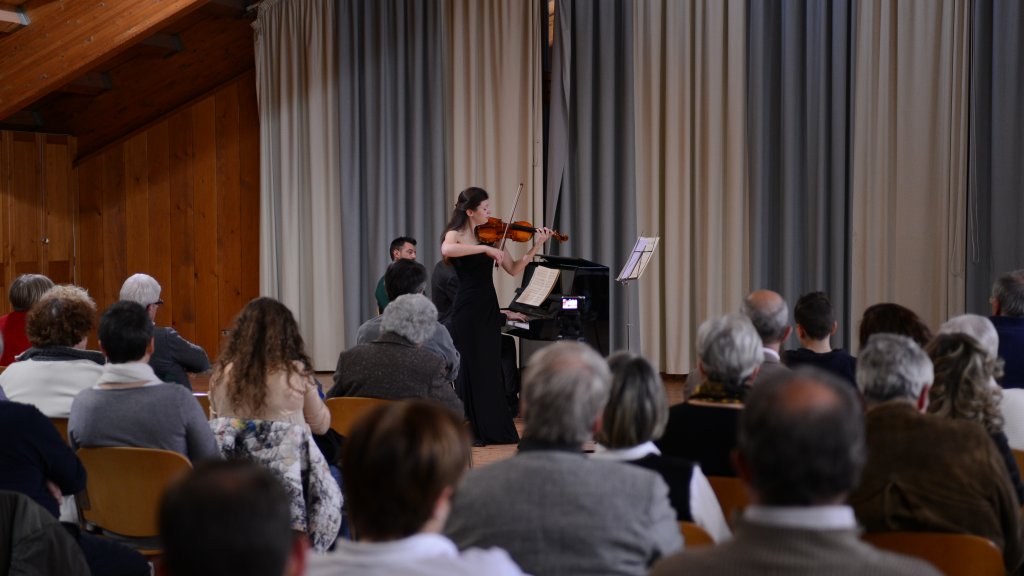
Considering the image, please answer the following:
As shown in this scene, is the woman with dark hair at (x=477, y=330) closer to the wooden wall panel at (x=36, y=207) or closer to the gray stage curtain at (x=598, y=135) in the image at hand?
the gray stage curtain at (x=598, y=135)

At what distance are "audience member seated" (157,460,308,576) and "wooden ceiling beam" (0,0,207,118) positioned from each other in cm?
657

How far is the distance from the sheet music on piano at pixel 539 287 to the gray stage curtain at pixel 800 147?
1.75m

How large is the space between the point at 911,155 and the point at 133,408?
514 cm

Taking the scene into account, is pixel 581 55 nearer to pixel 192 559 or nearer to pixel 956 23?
pixel 956 23

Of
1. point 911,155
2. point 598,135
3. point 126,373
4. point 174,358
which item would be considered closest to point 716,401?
point 126,373

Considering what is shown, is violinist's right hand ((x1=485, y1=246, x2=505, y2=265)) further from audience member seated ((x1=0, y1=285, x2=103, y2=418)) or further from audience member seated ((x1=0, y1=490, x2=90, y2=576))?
audience member seated ((x1=0, y1=490, x2=90, y2=576))

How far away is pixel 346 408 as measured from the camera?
3.79m

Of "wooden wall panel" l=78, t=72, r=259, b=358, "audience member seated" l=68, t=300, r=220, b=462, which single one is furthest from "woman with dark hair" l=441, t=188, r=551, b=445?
"wooden wall panel" l=78, t=72, r=259, b=358

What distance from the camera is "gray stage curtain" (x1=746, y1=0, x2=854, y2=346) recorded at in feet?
22.8

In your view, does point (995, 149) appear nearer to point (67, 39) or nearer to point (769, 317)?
point (769, 317)

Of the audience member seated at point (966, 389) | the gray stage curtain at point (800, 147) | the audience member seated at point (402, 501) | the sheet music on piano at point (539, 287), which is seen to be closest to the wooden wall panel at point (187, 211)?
the sheet music on piano at point (539, 287)

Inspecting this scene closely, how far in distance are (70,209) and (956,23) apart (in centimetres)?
739

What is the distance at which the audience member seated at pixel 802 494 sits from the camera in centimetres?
138

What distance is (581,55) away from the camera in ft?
26.0
